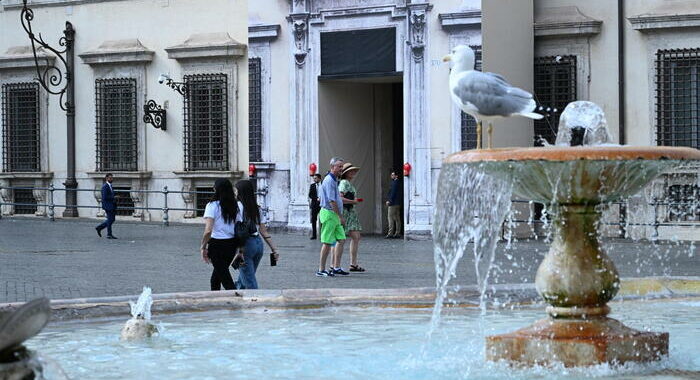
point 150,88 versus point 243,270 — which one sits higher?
point 150,88

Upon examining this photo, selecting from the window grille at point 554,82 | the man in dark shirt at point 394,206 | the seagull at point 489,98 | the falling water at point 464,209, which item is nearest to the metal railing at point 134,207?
the man in dark shirt at point 394,206

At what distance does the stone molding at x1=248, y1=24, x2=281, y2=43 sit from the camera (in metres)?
28.7

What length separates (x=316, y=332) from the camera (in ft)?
34.4

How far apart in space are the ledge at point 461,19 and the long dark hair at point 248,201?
13800 mm

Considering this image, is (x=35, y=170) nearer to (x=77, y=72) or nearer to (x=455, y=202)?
(x=77, y=72)

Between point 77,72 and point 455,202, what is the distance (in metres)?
24.9

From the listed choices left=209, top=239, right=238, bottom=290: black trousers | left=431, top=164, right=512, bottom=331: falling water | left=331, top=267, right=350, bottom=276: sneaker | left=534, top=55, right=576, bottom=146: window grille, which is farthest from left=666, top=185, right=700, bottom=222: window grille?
left=431, top=164, right=512, bottom=331: falling water

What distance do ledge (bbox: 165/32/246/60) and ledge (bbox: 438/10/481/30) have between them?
18.5 ft

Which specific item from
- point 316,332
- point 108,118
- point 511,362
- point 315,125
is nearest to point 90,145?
point 108,118

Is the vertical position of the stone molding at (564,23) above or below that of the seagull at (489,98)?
above

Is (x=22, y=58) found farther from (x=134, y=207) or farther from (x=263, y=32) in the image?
(x=263, y=32)

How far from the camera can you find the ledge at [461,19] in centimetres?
2634

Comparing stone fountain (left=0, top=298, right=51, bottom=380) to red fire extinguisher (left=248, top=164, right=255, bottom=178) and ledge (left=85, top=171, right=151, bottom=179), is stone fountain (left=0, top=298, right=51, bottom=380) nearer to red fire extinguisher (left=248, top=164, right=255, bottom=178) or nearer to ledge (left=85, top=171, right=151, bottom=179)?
red fire extinguisher (left=248, top=164, right=255, bottom=178)

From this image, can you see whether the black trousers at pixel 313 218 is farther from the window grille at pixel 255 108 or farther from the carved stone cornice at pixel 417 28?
the carved stone cornice at pixel 417 28
